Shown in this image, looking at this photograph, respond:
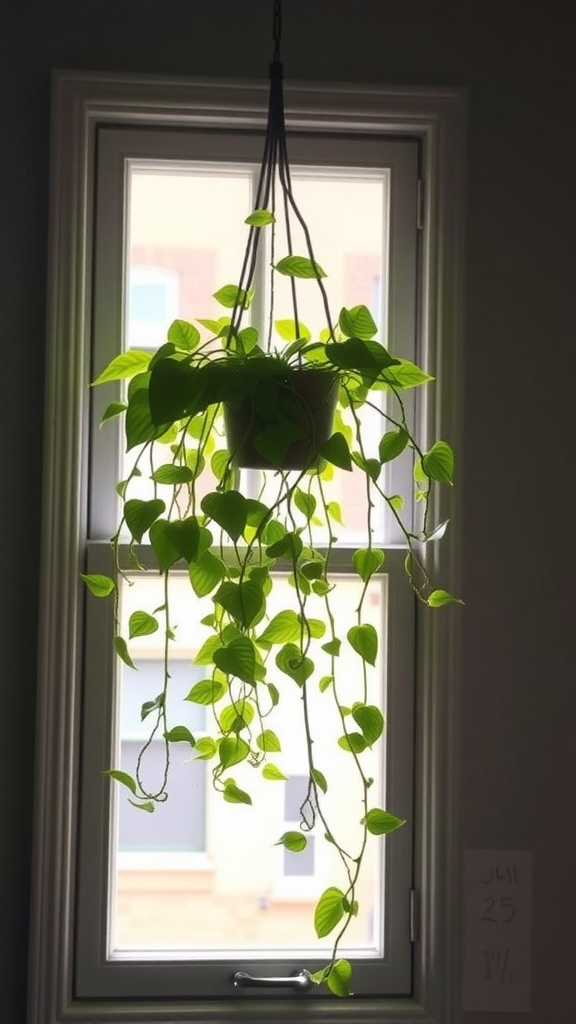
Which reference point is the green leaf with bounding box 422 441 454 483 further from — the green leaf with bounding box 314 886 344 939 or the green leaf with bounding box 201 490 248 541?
the green leaf with bounding box 314 886 344 939

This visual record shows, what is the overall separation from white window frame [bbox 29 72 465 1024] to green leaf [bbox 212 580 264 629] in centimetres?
47

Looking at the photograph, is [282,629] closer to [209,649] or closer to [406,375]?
[209,649]

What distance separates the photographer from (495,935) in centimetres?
166

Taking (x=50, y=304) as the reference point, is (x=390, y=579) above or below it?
below

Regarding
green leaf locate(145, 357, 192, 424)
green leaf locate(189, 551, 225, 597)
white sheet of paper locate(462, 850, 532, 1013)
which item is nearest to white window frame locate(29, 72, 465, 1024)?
white sheet of paper locate(462, 850, 532, 1013)

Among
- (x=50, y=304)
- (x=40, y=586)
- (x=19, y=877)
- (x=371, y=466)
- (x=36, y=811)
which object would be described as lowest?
(x=19, y=877)

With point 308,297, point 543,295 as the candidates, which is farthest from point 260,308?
point 543,295

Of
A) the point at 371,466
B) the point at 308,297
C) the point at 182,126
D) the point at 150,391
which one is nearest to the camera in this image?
the point at 150,391

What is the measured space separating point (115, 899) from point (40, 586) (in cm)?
54

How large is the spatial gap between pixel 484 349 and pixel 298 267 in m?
0.52

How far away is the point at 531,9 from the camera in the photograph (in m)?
1.73

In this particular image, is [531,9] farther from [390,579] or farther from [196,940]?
[196,940]

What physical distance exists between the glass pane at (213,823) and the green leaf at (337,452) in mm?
531

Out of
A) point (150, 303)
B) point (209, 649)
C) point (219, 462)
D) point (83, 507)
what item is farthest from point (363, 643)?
point (150, 303)
